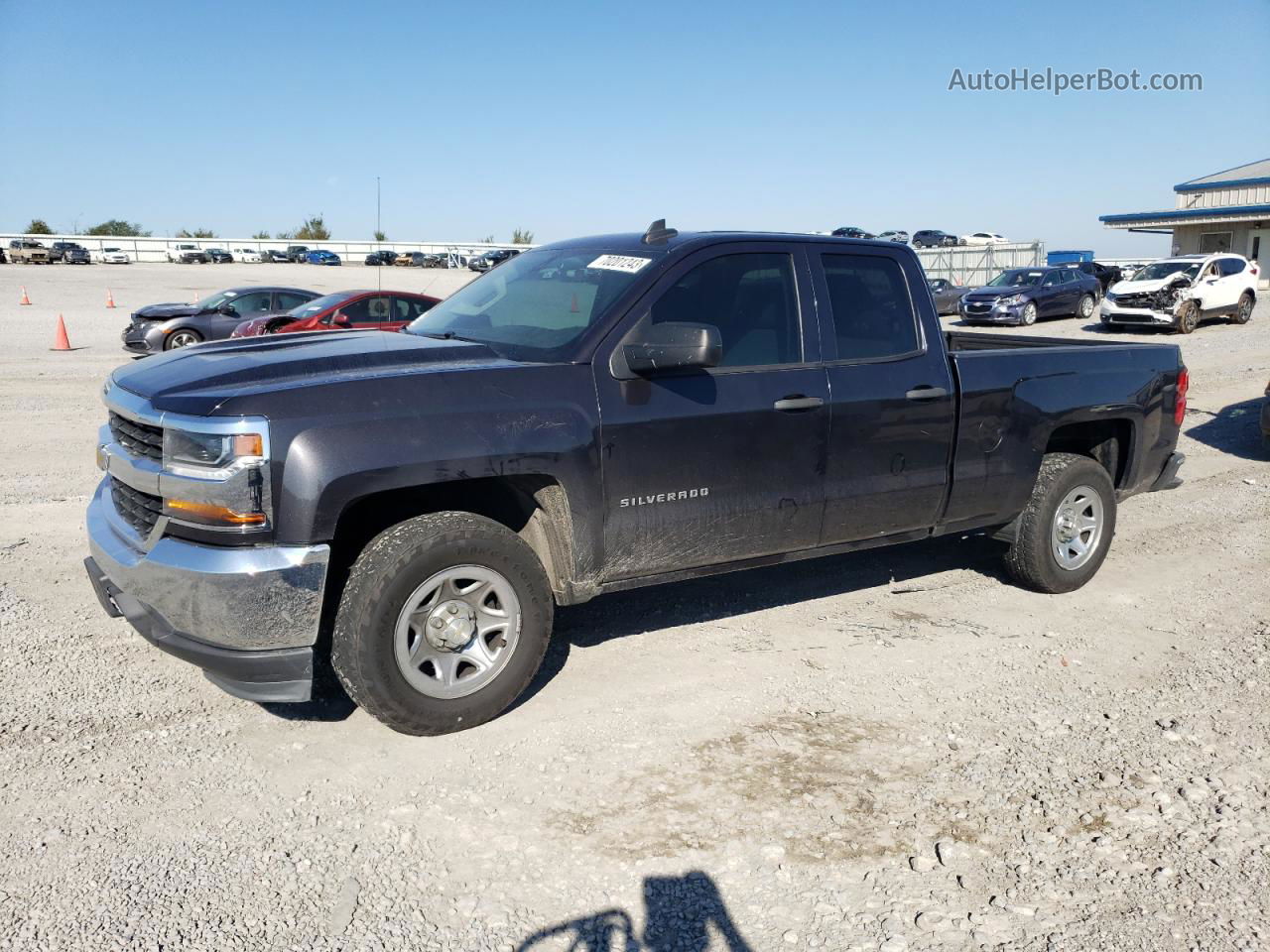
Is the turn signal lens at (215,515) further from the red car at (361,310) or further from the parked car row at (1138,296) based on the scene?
the parked car row at (1138,296)

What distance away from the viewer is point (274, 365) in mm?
3980

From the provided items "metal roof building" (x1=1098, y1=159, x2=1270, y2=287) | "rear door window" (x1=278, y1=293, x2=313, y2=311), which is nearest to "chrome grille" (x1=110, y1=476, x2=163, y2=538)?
"rear door window" (x1=278, y1=293, x2=313, y2=311)

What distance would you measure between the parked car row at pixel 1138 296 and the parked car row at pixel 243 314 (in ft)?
49.3

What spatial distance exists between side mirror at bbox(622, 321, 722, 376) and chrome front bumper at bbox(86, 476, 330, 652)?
145cm

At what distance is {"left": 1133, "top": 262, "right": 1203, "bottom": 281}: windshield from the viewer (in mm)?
24359

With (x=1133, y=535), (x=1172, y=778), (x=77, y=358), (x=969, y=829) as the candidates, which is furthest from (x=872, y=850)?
(x=77, y=358)

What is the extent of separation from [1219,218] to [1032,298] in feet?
78.4

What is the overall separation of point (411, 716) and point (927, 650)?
2.62 m

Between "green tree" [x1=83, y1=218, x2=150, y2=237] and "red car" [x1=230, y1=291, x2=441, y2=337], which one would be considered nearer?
"red car" [x1=230, y1=291, x2=441, y2=337]

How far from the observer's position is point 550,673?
4.77m

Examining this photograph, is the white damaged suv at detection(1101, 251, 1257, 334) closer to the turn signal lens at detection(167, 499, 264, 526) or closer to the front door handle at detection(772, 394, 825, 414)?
the front door handle at detection(772, 394, 825, 414)

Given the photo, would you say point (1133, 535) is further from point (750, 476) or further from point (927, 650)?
point (750, 476)

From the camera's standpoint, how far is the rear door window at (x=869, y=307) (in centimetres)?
505

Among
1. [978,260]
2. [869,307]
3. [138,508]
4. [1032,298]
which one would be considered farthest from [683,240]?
[978,260]
